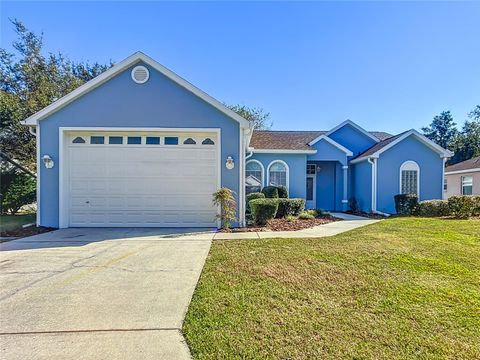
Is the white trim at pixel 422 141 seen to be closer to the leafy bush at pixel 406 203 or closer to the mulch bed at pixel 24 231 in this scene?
the leafy bush at pixel 406 203

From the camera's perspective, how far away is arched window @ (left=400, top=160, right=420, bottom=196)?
15.4 meters

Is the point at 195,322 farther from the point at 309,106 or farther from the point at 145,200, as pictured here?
the point at 309,106

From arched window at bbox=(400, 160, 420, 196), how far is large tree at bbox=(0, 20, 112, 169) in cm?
2110

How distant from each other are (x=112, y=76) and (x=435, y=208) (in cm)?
1522

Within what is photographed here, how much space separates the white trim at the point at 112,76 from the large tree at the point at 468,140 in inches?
1672

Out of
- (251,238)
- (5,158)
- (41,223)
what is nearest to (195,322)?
(251,238)

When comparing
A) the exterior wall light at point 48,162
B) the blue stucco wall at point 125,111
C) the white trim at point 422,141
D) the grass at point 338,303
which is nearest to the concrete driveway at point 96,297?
the grass at point 338,303

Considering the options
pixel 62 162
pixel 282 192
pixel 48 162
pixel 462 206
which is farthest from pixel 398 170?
pixel 48 162

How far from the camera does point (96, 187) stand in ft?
33.7

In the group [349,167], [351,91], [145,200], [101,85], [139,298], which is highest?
[351,91]

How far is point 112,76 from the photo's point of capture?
32.9 ft

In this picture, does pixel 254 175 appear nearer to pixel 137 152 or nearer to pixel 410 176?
pixel 137 152

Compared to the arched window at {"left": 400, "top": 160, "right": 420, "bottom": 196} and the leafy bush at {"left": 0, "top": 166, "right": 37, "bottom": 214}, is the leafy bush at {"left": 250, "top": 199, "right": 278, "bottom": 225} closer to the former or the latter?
the arched window at {"left": 400, "top": 160, "right": 420, "bottom": 196}

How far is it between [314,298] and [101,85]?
9.99 meters
